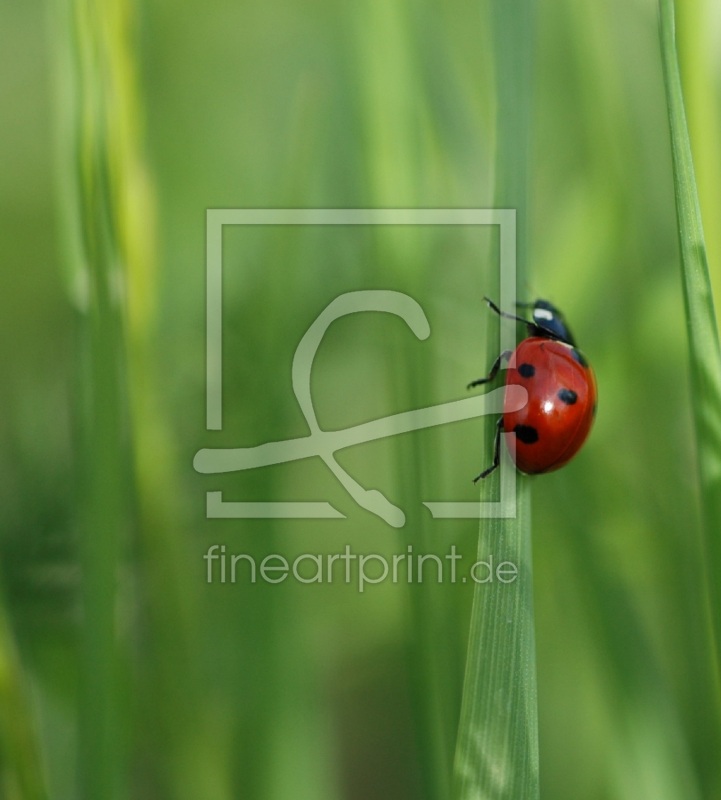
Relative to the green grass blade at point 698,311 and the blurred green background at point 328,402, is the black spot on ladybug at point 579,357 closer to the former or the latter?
the blurred green background at point 328,402

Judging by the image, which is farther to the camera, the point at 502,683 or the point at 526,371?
the point at 526,371

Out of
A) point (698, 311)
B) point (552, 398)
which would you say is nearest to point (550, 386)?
point (552, 398)

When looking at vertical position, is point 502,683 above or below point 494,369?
below

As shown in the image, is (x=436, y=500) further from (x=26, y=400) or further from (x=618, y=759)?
(x=26, y=400)

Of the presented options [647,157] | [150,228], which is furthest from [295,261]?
[647,157]

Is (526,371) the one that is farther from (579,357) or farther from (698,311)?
(698,311)

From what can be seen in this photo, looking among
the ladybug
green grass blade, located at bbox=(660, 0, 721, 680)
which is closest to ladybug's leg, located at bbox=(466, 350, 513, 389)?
the ladybug

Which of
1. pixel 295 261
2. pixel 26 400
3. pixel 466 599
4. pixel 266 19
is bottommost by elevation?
pixel 466 599
